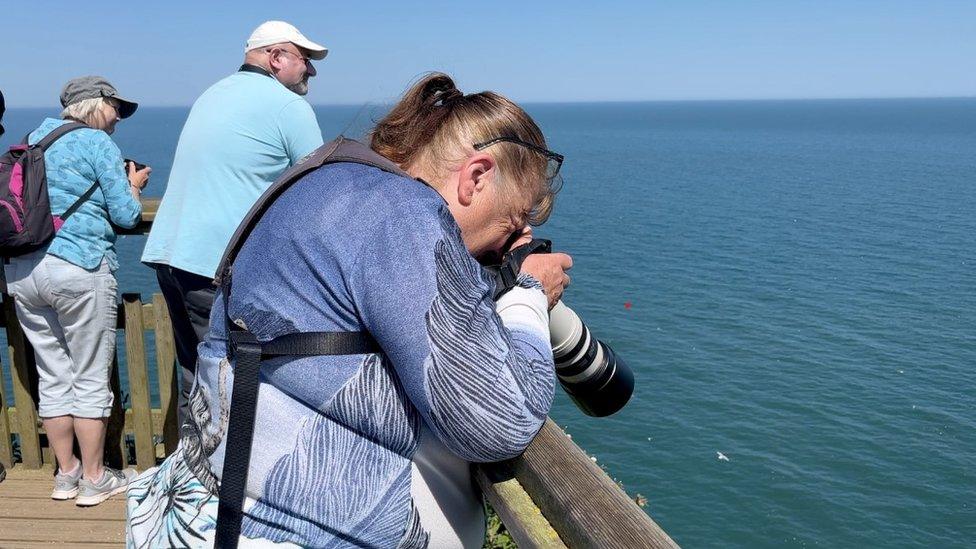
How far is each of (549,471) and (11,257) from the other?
2.74m

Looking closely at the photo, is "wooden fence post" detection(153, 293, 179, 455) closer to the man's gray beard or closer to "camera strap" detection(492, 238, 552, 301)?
the man's gray beard

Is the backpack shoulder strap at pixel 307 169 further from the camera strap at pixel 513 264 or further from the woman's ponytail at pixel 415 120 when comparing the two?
the camera strap at pixel 513 264

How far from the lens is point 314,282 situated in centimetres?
137

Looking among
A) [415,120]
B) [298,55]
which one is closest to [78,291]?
[298,55]

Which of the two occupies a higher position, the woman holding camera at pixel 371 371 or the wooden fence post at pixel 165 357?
the woman holding camera at pixel 371 371

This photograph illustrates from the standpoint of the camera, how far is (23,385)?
3.86 m

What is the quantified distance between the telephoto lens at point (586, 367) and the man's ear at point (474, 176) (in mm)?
302

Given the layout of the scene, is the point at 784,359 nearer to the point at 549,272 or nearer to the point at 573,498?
the point at 549,272

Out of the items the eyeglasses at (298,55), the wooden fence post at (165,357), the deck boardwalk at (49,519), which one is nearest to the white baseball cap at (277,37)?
the eyeglasses at (298,55)

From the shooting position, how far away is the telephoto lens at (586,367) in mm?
1781

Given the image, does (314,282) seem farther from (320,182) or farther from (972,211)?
(972,211)

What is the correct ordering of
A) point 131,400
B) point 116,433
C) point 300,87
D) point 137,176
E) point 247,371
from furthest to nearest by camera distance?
1. point 137,176
2. point 116,433
3. point 131,400
4. point 300,87
5. point 247,371

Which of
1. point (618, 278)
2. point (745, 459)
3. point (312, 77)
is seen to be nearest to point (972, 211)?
point (618, 278)

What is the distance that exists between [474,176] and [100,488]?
2775 mm
